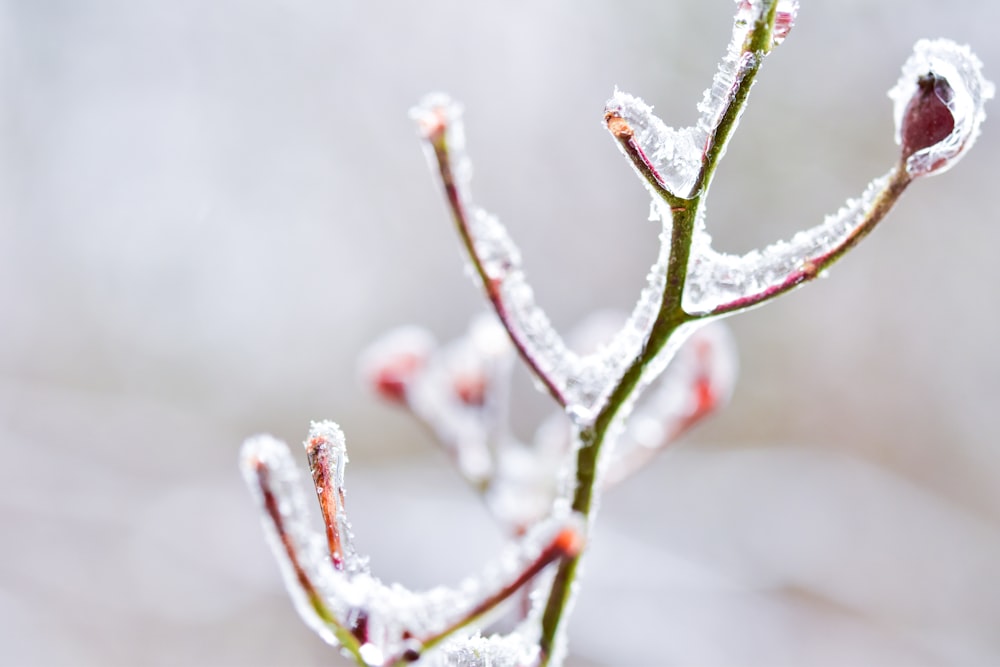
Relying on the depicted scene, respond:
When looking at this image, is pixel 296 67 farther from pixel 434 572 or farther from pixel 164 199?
pixel 434 572

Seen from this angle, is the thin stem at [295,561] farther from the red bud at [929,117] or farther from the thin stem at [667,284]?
the red bud at [929,117]

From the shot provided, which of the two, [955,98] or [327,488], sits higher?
[955,98]

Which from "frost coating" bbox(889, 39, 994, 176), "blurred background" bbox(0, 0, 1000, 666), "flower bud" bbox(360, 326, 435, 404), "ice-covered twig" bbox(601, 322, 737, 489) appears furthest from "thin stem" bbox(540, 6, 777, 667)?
"blurred background" bbox(0, 0, 1000, 666)

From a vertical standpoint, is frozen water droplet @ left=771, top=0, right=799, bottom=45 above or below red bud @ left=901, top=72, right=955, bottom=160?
above

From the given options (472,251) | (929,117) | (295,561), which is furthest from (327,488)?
(929,117)

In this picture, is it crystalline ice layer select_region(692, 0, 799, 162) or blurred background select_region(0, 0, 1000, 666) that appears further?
blurred background select_region(0, 0, 1000, 666)

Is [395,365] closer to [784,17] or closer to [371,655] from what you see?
[371,655]

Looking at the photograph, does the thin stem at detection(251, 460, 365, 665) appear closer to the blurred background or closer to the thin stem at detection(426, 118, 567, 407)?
the thin stem at detection(426, 118, 567, 407)
